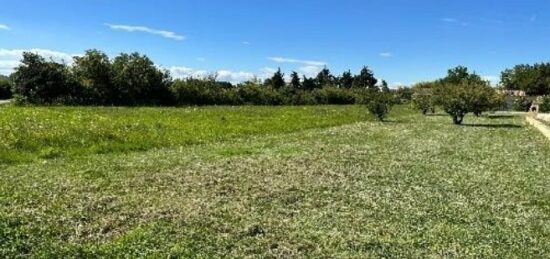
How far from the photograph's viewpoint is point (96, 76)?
64312mm

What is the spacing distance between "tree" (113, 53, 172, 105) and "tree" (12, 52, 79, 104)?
5683 mm

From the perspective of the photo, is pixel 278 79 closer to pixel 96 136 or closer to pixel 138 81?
pixel 138 81

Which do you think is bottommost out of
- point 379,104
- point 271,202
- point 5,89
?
point 271,202

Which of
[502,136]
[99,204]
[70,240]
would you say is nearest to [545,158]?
[502,136]

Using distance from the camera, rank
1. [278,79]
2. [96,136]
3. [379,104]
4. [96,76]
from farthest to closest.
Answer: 1. [278,79]
2. [96,76]
3. [379,104]
4. [96,136]

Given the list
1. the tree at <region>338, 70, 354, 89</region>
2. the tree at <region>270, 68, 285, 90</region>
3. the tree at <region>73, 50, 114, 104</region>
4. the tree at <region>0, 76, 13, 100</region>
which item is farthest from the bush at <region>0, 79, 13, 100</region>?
the tree at <region>338, 70, 354, 89</region>

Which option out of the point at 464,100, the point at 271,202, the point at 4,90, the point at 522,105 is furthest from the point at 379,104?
the point at 4,90

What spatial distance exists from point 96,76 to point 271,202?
178 ft

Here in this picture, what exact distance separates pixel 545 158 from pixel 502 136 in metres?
10.9

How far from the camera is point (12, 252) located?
9383mm

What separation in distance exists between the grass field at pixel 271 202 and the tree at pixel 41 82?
3410cm

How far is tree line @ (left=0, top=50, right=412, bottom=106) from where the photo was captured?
58812 millimetres

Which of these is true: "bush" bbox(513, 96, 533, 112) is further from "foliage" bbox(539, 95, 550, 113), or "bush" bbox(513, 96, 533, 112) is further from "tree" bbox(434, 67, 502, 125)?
"tree" bbox(434, 67, 502, 125)

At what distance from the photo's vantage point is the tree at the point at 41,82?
58.5 metres
